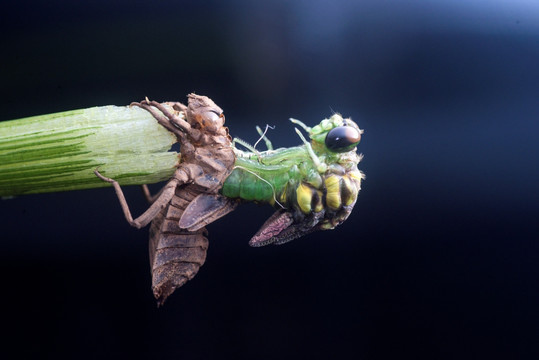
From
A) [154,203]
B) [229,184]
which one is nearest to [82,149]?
[154,203]

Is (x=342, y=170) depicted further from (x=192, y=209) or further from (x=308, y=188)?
(x=192, y=209)

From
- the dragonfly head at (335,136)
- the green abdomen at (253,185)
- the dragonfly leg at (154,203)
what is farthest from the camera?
the green abdomen at (253,185)

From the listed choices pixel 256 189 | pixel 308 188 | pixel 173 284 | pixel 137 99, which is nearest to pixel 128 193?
pixel 137 99

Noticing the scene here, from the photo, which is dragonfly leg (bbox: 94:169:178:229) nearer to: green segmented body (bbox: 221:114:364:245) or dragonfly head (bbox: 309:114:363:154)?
green segmented body (bbox: 221:114:364:245)

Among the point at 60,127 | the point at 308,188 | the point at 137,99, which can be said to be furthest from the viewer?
the point at 137,99

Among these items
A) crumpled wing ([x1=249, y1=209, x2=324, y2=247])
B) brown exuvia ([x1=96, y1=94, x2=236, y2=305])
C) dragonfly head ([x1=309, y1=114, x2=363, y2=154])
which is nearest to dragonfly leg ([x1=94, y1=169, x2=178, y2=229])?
brown exuvia ([x1=96, y1=94, x2=236, y2=305])

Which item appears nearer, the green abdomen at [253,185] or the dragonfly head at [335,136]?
the dragonfly head at [335,136]

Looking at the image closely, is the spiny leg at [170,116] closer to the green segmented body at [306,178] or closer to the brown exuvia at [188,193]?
the brown exuvia at [188,193]

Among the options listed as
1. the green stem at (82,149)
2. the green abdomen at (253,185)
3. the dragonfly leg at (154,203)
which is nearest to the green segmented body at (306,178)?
the green abdomen at (253,185)
